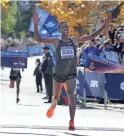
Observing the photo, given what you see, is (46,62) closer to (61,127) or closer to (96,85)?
(96,85)

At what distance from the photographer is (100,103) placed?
15.3 meters

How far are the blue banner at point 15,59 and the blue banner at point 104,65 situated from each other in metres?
1.66

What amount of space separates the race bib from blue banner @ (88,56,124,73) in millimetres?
4735

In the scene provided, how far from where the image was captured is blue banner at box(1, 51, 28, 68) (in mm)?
14125

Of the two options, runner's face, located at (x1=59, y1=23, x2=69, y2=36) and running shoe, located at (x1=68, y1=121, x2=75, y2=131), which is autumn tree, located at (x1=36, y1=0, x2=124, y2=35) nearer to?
runner's face, located at (x1=59, y1=23, x2=69, y2=36)

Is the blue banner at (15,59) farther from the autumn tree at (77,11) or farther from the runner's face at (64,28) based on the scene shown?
the autumn tree at (77,11)

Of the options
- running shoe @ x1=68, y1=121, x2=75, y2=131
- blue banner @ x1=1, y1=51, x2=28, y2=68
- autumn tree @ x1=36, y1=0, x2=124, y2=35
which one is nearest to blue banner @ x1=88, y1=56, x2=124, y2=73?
blue banner @ x1=1, y1=51, x2=28, y2=68

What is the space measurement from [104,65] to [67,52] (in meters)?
4.91

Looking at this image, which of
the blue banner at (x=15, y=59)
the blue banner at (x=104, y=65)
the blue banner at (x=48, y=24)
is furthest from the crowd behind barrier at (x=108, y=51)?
the blue banner at (x=15, y=59)

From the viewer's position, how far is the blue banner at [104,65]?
14.1 meters

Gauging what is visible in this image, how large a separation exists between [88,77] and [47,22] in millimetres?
2790

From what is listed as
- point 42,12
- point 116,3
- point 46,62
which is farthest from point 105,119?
point 116,3

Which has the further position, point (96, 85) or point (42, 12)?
point (42, 12)

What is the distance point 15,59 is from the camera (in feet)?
47.8
